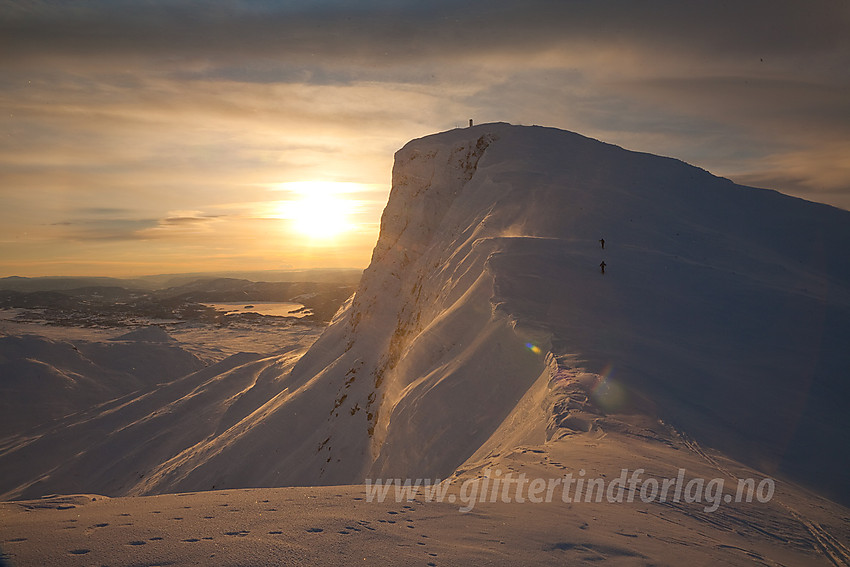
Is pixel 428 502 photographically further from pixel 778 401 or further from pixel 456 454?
pixel 778 401

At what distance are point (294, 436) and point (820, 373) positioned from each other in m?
22.6

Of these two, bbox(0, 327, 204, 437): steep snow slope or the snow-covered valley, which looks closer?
the snow-covered valley

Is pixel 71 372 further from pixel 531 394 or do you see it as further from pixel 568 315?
pixel 531 394

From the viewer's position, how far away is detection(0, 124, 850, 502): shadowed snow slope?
369 inches

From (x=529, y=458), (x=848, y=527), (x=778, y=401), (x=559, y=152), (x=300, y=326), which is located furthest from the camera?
(x=300, y=326)

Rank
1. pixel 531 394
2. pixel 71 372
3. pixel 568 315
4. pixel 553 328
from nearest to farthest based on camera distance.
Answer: pixel 531 394 → pixel 553 328 → pixel 568 315 → pixel 71 372

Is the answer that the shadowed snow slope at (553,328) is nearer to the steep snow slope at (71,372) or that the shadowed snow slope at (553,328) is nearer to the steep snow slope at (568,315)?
the steep snow slope at (568,315)

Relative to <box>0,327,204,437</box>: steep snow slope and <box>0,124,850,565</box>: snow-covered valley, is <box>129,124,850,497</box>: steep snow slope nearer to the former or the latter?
<box>0,124,850,565</box>: snow-covered valley

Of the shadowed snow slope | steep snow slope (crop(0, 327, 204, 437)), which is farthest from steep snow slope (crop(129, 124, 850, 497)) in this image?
steep snow slope (crop(0, 327, 204, 437))

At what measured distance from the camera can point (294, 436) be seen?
2530cm

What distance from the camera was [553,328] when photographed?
460 inches

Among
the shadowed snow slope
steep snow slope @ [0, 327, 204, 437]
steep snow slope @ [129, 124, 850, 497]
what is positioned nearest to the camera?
the shadowed snow slope

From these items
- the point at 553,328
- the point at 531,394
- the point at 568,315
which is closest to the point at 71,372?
the point at 568,315

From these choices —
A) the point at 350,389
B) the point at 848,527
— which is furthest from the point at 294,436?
the point at 848,527
